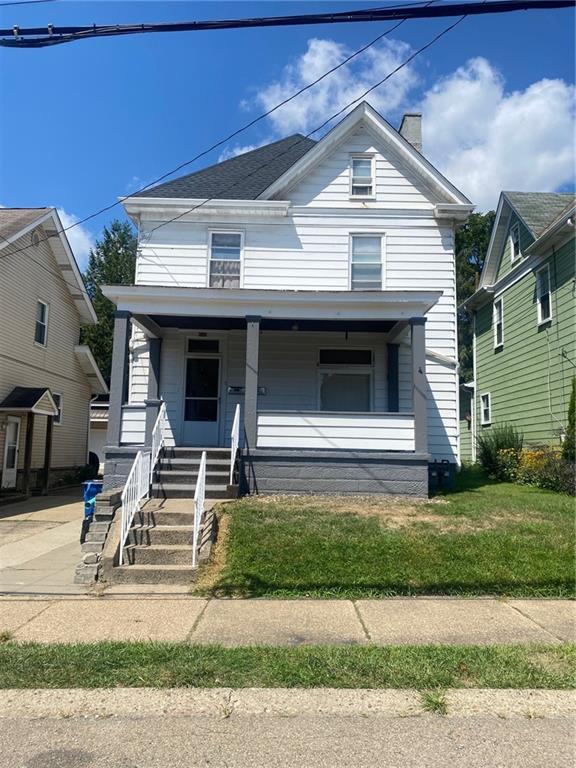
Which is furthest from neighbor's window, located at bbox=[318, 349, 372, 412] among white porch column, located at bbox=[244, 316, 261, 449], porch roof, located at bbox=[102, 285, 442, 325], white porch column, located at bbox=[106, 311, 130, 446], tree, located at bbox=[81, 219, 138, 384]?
tree, located at bbox=[81, 219, 138, 384]

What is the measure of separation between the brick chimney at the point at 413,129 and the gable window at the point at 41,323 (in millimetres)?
12354

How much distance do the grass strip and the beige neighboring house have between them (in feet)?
41.3

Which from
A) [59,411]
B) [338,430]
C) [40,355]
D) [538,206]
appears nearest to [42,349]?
[40,355]

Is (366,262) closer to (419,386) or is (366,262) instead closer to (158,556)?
(419,386)

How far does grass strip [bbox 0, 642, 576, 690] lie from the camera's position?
3982 mm

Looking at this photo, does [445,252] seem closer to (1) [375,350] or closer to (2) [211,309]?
(1) [375,350]

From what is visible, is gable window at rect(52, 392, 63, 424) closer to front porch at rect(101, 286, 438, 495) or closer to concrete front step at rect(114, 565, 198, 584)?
front porch at rect(101, 286, 438, 495)

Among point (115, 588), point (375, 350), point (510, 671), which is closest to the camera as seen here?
point (510, 671)

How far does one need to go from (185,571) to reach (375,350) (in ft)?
27.2

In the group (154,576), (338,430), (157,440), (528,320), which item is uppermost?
(528,320)

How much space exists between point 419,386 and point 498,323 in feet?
34.6

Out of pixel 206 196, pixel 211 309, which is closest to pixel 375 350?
pixel 211 309

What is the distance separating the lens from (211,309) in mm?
11258

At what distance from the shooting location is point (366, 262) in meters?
14.0
